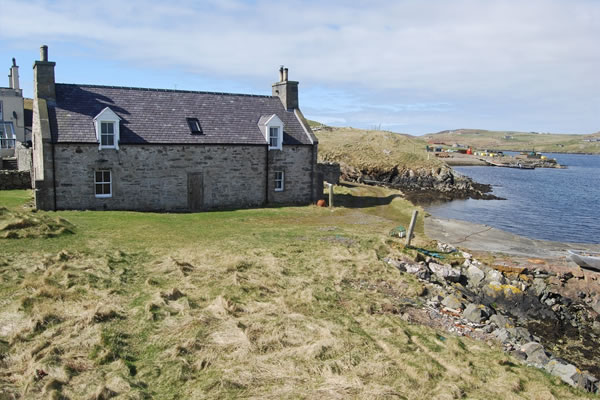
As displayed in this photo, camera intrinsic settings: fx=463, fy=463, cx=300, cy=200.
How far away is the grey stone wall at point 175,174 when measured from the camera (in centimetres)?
2575

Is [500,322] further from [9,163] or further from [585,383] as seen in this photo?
[9,163]

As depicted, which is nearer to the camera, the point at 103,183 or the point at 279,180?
the point at 103,183

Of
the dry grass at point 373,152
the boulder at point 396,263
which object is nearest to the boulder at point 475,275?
the boulder at point 396,263

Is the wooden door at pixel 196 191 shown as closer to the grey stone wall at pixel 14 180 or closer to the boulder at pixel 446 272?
the grey stone wall at pixel 14 180

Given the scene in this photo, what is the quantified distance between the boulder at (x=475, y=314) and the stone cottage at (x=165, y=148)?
742 inches

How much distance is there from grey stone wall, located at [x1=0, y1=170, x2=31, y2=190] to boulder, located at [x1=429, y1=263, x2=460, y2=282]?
28.3 metres

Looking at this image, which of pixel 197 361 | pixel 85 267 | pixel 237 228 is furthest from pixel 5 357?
pixel 237 228

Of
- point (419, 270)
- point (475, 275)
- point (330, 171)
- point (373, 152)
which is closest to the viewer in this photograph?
point (419, 270)

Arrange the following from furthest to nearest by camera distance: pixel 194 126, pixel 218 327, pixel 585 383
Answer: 1. pixel 194 126
2. pixel 218 327
3. pixel 585 383

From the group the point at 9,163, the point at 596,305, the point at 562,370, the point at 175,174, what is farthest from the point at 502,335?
the point at 9,163

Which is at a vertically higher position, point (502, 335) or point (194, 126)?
point (194, 126)

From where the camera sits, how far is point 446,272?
1814 centimetres

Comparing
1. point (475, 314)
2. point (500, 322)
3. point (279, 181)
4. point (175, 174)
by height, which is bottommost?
point (500, 322)

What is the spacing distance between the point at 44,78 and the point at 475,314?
25538mm
